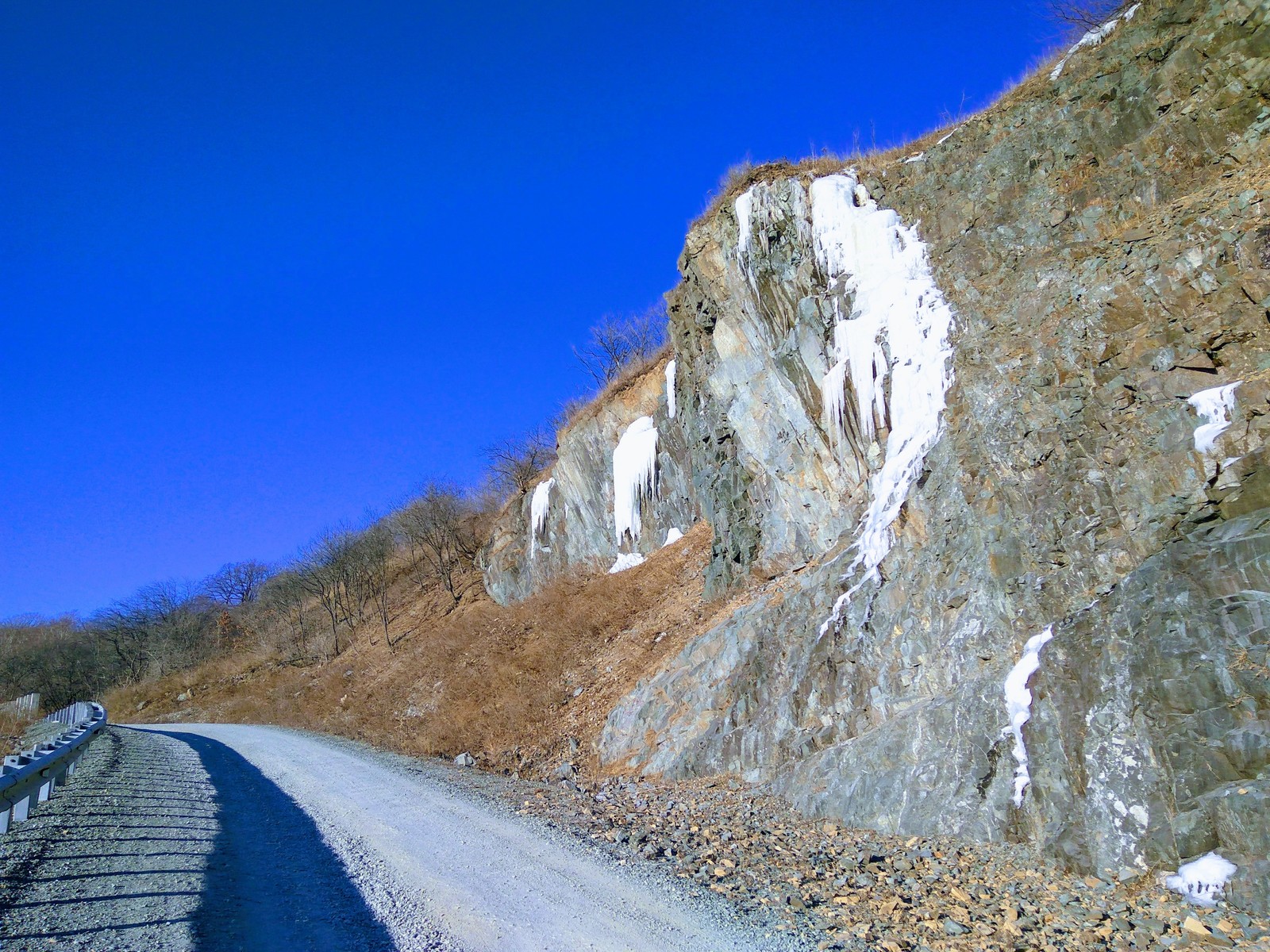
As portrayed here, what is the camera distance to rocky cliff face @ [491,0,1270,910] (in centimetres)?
586

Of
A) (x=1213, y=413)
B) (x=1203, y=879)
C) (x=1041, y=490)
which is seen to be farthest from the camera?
(x=1041, y=490)

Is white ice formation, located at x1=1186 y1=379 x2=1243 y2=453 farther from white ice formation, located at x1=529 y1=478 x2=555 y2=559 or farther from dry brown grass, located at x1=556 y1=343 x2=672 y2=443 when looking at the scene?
white ice formation, located at x1=529 y1=478 x2=555 y2=559

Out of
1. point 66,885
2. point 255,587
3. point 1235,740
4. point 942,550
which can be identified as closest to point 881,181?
point 942,550

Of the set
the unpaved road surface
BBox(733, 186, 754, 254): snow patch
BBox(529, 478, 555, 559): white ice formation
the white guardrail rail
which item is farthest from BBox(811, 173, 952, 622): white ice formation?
BBox(529, 478, 555, 559): white ice formation

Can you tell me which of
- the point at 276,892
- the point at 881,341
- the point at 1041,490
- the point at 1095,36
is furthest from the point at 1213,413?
the point at 276,892

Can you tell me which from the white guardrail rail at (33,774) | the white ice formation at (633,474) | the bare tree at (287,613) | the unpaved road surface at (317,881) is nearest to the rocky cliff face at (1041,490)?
the unpaved road surface at (317,881)

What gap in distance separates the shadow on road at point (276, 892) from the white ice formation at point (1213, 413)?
25.1 ft

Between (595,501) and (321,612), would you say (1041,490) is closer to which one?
(595,501)

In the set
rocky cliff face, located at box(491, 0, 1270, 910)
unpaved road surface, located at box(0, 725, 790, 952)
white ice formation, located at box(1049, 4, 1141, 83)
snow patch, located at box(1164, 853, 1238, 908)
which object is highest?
white ice formation, located at box(1049, 4, 1141, 83)

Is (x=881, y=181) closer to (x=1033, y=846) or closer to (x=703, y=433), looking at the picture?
(x=703, y=433)

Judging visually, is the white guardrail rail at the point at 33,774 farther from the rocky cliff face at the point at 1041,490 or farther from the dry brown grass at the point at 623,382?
the dry brown grass at the point at 623,382

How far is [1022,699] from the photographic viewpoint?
678 cm

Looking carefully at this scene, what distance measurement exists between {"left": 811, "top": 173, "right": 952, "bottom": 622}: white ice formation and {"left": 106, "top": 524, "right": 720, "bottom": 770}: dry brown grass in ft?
16.9

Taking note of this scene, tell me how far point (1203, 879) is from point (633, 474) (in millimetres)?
19157
